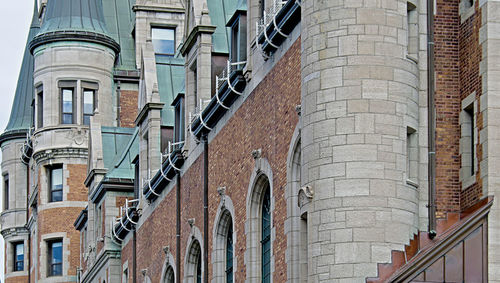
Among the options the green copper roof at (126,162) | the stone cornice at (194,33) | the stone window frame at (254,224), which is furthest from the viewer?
the green copper roof at (126,162)

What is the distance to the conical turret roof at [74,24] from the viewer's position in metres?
70.6

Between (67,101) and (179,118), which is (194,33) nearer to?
(179,118)

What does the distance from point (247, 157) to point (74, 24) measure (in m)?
31.4

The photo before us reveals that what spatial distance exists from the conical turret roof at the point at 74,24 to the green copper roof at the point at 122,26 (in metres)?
1.50

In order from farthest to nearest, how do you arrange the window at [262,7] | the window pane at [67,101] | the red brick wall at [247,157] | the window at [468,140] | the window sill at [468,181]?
1. the window pane at [67,101]
2. the window at [262,7]
3. the red brick wall at [247,157]
4. the window at [468,140]
5. the window sill at [468,181]

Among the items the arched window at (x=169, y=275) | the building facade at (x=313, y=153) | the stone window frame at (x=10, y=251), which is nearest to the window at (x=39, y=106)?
the building facade at (x=313, y=153)

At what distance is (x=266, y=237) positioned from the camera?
1556 inches

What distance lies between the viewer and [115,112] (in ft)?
237

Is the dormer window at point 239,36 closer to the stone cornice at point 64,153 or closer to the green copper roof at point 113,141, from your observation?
the green copper roof at point 113,141

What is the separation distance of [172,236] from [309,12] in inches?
711

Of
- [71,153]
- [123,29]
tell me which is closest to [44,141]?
[71,153]

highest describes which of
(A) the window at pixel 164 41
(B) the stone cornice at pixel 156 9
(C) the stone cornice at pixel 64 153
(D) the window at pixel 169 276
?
(B) the stone cornice at pixel 156 9

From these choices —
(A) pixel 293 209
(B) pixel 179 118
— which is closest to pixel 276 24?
(A) pixel 293 209

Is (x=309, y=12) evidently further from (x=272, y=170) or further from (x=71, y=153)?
(x=71, y=153)
